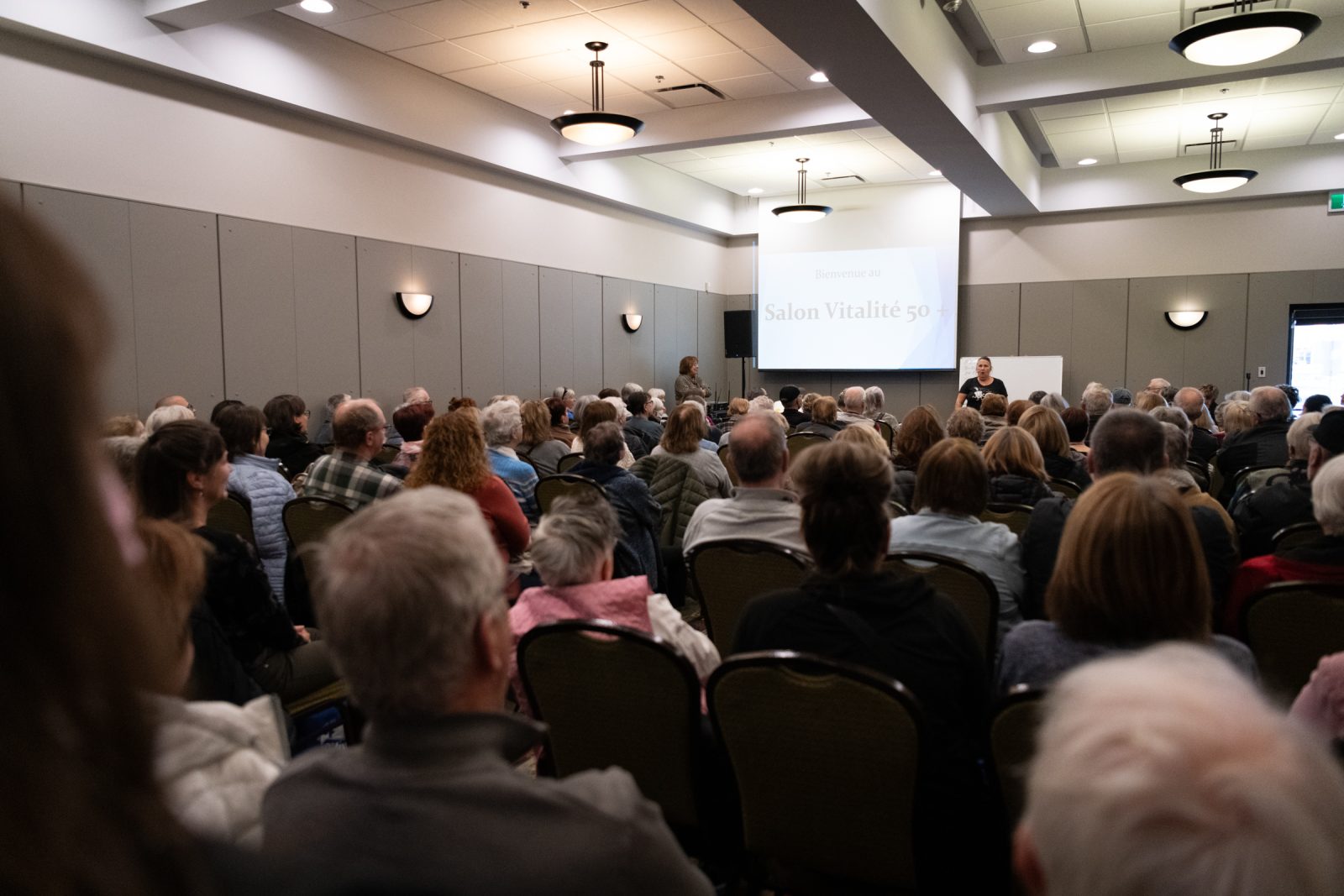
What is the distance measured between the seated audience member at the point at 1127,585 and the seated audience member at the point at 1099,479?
104 cm

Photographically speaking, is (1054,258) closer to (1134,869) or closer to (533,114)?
(533,114)

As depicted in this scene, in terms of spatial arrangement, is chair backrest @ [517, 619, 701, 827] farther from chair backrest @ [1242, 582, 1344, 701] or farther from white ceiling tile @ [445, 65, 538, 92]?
white ceiling tile @ [445, 65, 538, 92]

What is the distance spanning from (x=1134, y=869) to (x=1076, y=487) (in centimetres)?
430

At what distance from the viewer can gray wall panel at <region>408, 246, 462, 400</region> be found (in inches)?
377

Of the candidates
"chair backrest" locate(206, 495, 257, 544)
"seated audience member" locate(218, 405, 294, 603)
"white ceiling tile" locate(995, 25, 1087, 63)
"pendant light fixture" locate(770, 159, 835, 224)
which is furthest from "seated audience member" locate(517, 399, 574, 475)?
"pendant light fixture" locate(770, 159, 835, 224)

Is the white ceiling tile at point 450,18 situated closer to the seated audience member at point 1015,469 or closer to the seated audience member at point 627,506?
the seated audience member at point 627,506

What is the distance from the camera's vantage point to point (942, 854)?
202cm

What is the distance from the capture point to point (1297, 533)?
10.7 feet

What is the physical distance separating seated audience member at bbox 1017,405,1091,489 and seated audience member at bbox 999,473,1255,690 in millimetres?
3026

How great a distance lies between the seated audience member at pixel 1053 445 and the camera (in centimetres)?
490

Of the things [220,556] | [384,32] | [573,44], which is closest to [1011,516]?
[220,556]

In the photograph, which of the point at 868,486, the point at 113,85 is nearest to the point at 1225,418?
the point at 868,486

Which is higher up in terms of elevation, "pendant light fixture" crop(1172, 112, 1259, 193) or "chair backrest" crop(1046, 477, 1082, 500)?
"pendant light fixture" crop(1172, 112, 1259, 193)

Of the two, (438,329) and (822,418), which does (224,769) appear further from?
(438,329)
